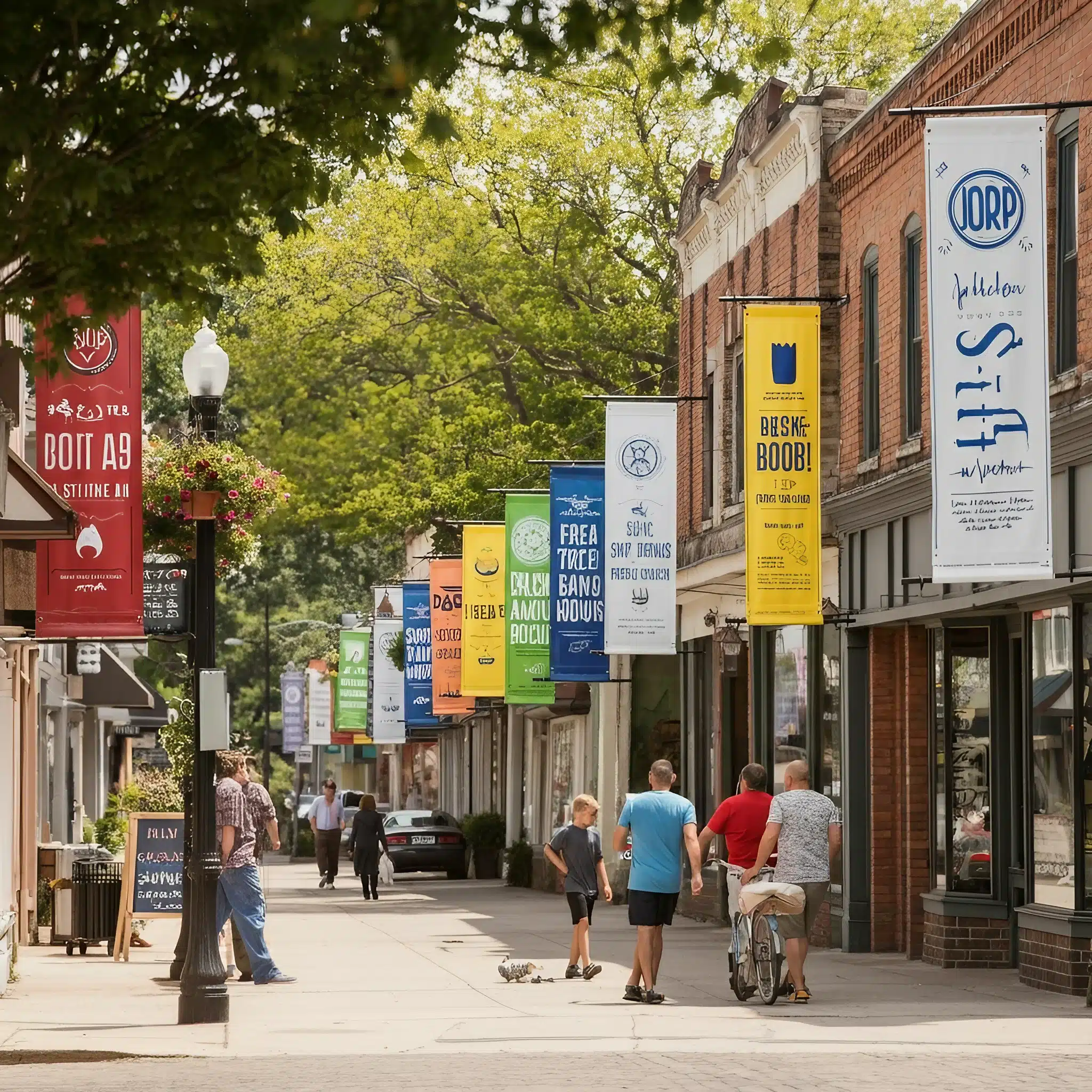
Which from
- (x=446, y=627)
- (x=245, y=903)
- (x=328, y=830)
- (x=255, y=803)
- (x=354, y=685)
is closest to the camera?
(x=245, y=903)

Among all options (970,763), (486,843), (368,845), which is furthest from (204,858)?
(486,843)

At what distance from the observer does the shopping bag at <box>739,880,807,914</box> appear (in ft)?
48.7

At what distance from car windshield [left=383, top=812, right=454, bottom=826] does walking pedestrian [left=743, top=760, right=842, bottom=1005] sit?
26064mm

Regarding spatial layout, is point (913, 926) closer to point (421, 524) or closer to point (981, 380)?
point (981, 380)

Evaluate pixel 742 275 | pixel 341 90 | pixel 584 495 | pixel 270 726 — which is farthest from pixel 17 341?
pixel 270 726

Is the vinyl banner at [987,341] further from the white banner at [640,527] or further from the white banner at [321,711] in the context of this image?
the white banner at [321,711]

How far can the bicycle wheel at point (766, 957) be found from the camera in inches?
579

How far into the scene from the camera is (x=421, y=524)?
129 feet

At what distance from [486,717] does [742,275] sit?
23273 mm

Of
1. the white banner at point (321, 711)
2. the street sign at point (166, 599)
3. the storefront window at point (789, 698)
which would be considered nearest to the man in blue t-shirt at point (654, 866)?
the street sign at point (166, 599)

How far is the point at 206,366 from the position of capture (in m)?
15.5

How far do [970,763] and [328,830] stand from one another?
19.4 metres

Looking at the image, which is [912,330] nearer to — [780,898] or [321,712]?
[780,898]

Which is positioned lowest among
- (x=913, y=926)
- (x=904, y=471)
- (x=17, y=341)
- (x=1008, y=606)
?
(x=913, y=926)
